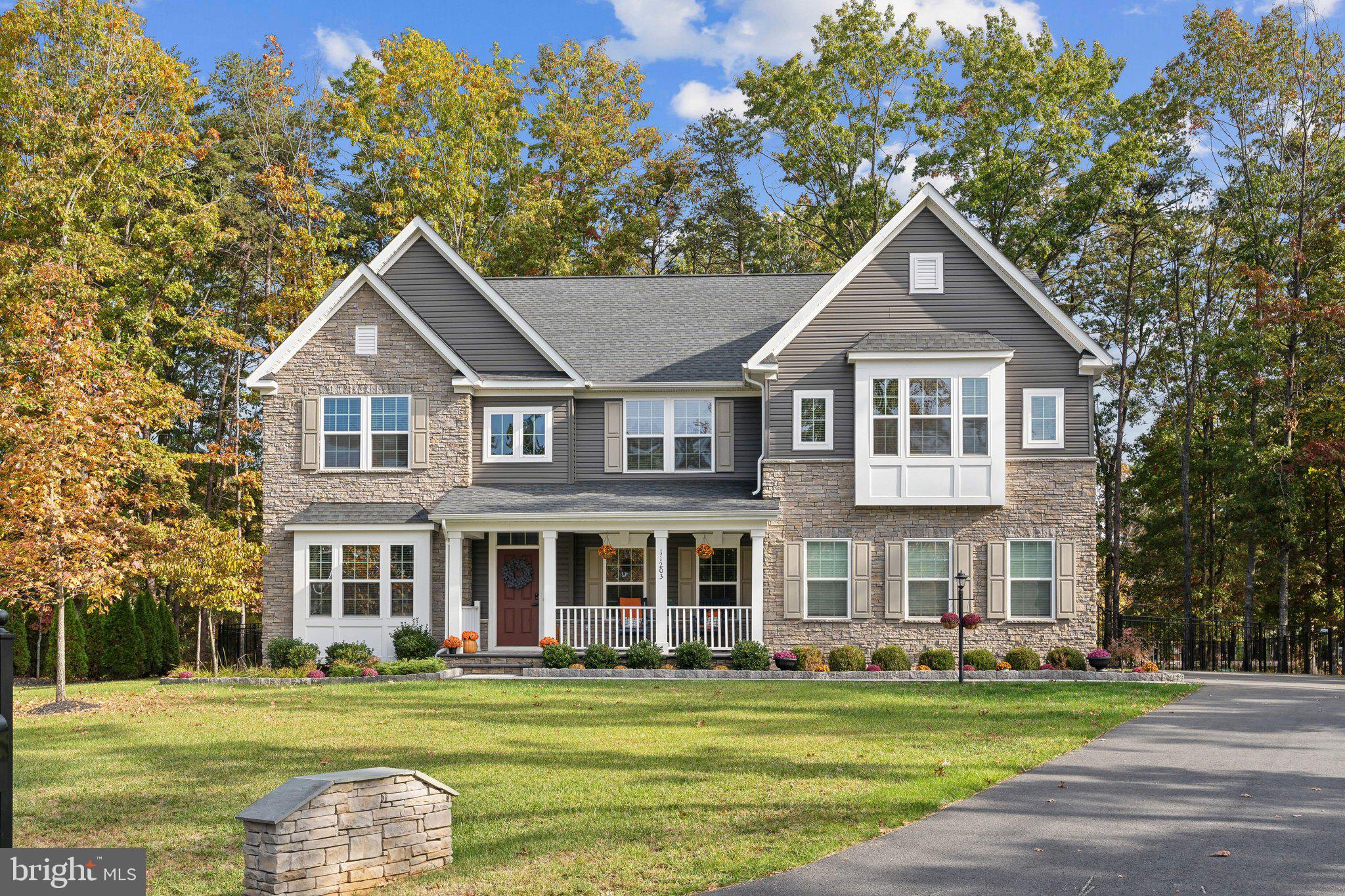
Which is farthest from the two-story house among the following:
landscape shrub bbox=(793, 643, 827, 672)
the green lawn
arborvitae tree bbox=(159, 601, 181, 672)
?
arborvitae tree bbox=(159, 601, 181, 672)

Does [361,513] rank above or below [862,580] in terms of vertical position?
above

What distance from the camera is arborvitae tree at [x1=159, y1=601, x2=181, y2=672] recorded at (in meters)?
27.8

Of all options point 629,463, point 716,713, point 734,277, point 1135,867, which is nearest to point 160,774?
point 716,713

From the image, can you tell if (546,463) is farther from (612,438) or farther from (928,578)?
(928,578)

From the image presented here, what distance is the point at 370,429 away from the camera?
24.1 meters

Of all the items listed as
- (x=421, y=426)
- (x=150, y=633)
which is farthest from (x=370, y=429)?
(x=150, y=633)

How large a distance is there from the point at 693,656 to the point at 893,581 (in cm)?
449

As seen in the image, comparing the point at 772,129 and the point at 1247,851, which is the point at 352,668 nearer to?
the point at 1247,851

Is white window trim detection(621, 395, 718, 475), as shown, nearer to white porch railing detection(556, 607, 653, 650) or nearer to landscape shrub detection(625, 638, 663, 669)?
white porch railing detection(556, 607, 653, 650)

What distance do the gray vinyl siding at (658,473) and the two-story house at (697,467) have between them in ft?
0.17

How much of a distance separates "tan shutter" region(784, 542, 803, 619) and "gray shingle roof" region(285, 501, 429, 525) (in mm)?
7474

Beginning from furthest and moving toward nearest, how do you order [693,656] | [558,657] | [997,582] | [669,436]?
[669,436]
[997,582]
[693,656]
[558,657]

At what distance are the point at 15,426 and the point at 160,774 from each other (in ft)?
29.4

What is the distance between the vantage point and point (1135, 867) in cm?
776
